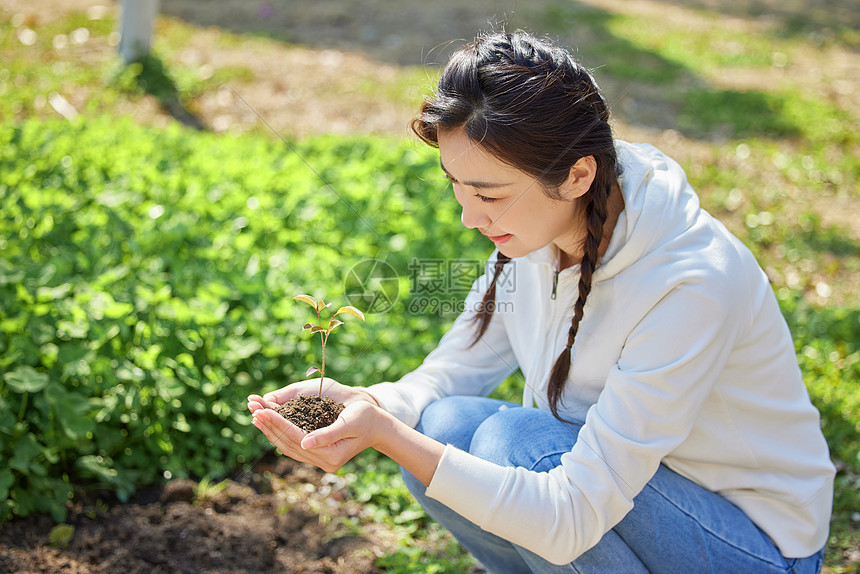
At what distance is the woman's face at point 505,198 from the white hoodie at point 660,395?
0.13 metres

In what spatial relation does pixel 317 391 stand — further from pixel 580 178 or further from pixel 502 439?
pixel 580 178

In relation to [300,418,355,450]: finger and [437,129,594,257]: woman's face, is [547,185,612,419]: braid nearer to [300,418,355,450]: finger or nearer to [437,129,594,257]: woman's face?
[437,129,594,257]: woman's face

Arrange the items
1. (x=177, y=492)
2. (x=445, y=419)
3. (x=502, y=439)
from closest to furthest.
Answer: (x=502, y=439) → (x=445, y=419) → (x=177, y=492)

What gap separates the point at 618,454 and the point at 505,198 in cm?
55

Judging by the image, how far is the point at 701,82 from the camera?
21.5 feet

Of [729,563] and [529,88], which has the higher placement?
[529,88]

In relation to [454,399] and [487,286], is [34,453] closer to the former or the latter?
[454,399]

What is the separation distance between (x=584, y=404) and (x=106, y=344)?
58.9 inches

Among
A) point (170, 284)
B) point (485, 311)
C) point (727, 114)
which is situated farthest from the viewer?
point (727, 114)

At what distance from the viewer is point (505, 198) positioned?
1549 mm

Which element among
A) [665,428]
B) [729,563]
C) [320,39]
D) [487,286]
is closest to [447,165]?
[487,286]

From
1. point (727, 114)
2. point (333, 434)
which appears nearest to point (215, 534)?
point (333, 434)

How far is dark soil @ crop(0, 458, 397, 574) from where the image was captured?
1987mm

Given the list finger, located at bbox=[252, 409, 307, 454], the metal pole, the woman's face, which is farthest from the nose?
the metal pole
